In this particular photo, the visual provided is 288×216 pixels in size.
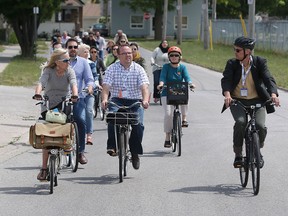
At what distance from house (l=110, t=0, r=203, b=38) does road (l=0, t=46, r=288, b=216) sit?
267 feet

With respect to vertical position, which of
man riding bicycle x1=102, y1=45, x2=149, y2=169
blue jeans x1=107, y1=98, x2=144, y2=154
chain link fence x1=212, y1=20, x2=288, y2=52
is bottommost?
chain link fence x1=212, y1=20, x2=288, y2=52

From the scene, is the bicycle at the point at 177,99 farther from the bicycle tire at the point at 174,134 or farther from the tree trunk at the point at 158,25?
the tree trunk at the point at 158,25

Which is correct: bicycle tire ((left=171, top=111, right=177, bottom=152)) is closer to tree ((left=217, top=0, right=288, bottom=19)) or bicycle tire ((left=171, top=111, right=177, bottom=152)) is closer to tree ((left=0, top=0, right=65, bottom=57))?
tree ((left=0, top=0, right=65, bottom=57))

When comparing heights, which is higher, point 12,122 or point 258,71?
point 258,71

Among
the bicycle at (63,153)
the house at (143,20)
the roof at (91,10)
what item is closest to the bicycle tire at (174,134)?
the bicycle at (63,153)

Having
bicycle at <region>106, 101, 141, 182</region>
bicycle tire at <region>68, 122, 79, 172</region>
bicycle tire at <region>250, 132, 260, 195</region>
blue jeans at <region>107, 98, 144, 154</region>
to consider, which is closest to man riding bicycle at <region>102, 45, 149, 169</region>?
blue jeans at <region>107, 98, 144, 154</region>

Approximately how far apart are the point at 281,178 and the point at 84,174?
8.43 ft

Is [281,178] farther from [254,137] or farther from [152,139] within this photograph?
[152,139]

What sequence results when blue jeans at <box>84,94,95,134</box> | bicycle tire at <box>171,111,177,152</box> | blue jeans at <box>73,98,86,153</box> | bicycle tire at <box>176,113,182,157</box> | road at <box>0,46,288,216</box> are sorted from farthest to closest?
bicycle tire at <box>171,111,177,152</box>
bicycle tire at <box>176,113,182,157</box>
blue jeans at <box>84,94,95,134</box>
blue jeans at <box>73,98,86,153</box>
road at <box>0,46,288,216</box>

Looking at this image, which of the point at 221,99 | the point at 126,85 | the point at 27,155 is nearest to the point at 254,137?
the point at 126,85

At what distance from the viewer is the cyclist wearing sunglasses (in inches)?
384

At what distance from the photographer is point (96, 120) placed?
18.1 metres

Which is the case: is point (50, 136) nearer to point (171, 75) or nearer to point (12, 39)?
point (171, 75)

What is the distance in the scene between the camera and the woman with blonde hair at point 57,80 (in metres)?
10.5
